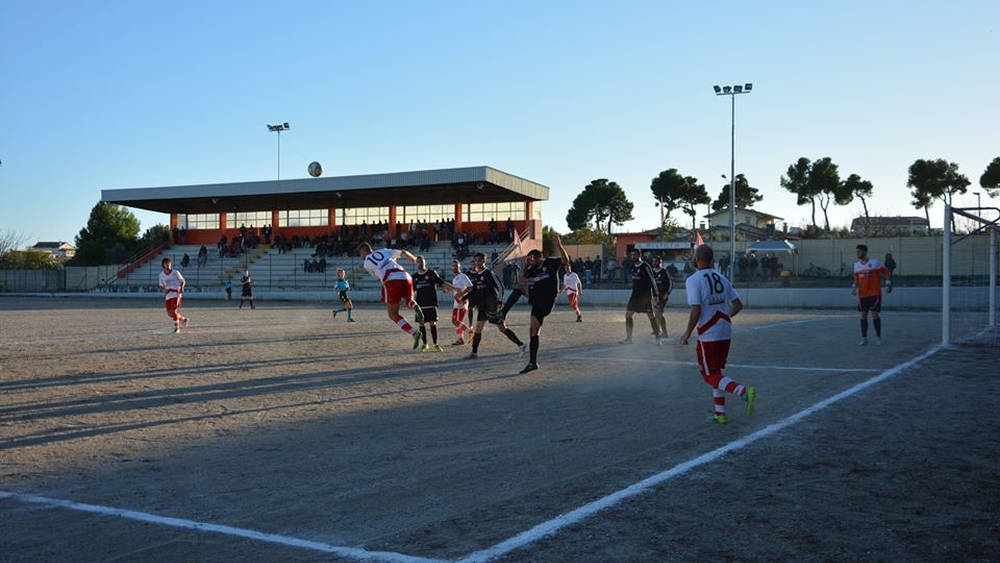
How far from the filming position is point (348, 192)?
174ft

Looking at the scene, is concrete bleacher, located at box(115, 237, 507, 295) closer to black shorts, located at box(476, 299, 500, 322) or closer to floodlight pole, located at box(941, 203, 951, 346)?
black shorts, located at box(476, 299, 500, 322)

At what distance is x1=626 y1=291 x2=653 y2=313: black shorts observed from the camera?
55.3 ft

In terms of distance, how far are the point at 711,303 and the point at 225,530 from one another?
5406 millimetres

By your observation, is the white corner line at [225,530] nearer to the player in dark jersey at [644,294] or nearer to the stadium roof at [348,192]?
the player in dark jersey at [644,294]

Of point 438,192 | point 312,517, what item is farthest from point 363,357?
point 438,192

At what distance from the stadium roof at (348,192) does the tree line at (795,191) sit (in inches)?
1632

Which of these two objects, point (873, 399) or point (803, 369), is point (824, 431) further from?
point (803, 369)

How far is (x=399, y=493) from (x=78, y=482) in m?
2.48

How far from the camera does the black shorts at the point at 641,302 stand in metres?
16.8

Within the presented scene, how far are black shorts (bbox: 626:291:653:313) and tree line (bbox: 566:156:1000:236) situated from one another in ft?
201

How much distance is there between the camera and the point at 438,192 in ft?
173

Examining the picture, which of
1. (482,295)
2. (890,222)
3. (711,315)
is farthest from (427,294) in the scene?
(890,222)

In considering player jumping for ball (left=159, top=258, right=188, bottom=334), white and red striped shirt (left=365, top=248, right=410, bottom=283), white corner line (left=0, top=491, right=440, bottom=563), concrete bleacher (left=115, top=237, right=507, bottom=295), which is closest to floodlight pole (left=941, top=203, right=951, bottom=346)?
white and red striped shirt (left=365, top=248, right=410, bottom=283)

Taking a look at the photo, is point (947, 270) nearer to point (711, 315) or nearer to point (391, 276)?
point (711, 315)
